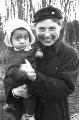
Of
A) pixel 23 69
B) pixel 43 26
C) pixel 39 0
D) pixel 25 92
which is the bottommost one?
pixel 25 92

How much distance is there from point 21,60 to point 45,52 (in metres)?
0.21

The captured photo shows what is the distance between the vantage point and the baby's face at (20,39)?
7.33 feet

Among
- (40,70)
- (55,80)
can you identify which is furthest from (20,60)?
(55,80)

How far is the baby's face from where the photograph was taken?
2.23m

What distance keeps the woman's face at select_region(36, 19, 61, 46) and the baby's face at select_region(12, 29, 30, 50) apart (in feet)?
0.33

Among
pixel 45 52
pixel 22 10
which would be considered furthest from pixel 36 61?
pixel 22 10

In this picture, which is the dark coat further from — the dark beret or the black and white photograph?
the dark beret

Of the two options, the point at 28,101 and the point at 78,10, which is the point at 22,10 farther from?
the point at 28,101

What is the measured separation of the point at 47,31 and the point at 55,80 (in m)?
0.39

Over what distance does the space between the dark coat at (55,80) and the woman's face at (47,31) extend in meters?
0.05

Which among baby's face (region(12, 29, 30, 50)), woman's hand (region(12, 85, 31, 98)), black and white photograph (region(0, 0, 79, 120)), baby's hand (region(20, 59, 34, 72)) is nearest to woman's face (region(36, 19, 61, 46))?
black and white photograph (region(0, 0, 79, 120))

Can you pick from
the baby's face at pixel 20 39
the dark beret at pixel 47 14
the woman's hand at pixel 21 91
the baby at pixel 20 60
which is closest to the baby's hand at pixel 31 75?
the baby at pixel 20 60

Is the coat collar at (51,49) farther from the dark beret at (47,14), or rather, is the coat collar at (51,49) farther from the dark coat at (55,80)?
the dark beret at (47,14)

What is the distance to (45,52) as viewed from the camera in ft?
7.53
